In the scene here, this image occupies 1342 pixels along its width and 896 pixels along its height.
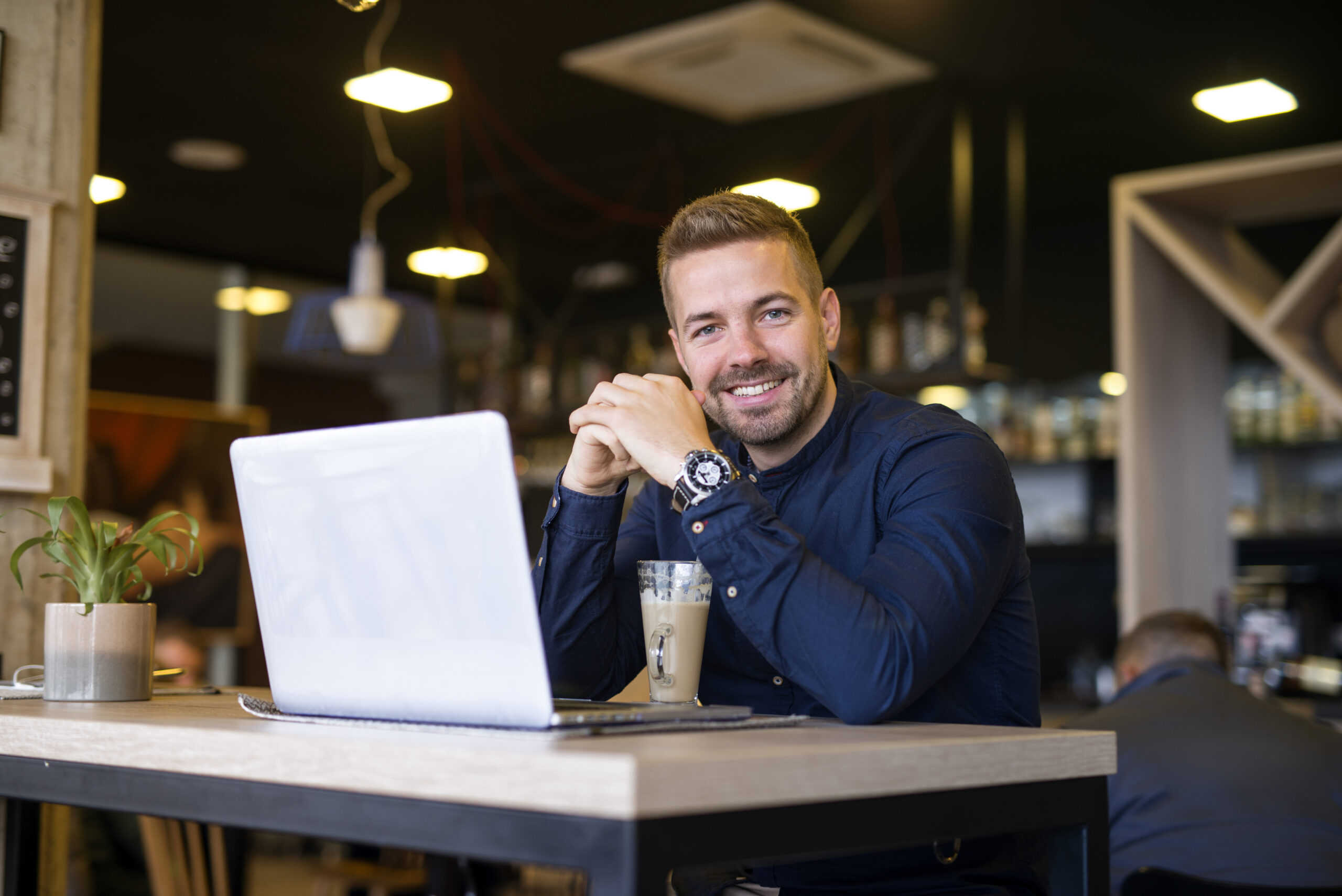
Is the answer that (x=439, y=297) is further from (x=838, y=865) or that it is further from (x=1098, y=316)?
(x=838, y=865)

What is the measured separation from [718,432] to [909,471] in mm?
565

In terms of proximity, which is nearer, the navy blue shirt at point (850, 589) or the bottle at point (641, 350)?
the navy blue shirt at point (850, 589)

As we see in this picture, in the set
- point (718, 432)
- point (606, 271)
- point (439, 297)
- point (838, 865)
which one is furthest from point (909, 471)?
point (439, 297)

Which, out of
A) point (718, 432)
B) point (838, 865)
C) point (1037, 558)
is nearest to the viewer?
point (838, 865)

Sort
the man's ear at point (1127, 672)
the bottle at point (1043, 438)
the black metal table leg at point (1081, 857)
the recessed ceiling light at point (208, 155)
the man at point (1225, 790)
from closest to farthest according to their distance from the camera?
the black metal table leg at point (1081, 857) → the man at point (1225, 790) → the man's ear at point (1127, 672) → the recessed ceiling light at point (208, 155) → the bottle at point (1043, 438)

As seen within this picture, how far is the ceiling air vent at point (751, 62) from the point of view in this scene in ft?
13.4

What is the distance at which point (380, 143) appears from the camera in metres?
5.26

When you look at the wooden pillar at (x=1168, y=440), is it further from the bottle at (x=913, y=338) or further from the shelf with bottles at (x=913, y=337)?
the bottle at (x=913, y=338)

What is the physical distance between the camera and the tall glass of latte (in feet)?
4.45

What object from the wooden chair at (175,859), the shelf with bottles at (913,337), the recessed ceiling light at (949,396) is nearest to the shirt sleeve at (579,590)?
the wooden chair at (175,859)

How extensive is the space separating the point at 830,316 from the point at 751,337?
0.24 metres

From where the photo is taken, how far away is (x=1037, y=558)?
19.3 feet

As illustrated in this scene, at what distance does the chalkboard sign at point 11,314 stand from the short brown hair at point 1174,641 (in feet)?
7.26

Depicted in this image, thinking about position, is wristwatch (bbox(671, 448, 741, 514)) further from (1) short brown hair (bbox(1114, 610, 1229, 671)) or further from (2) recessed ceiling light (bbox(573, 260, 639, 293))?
(2) recessed ceiling light (bbox(573, 260, 639, 293))
